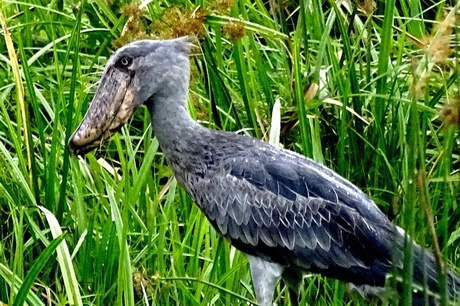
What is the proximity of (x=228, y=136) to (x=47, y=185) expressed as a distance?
60 cm

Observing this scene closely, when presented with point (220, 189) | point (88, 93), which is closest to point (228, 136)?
point (220, 189)

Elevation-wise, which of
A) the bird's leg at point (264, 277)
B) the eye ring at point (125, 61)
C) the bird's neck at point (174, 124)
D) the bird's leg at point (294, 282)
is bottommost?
the bird's leg at point (294, 282)

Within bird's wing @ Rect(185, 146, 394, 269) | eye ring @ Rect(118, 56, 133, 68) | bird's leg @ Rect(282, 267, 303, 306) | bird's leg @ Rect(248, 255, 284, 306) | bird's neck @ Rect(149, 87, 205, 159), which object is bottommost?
bird's leg @ Rect(282, 267, 303, 306)

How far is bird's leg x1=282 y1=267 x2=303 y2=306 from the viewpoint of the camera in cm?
299

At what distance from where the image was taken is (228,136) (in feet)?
9.84

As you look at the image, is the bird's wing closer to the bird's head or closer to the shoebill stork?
the shoebill stork

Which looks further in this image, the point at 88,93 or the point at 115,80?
the point at 88,93

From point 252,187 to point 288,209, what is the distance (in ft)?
0.40

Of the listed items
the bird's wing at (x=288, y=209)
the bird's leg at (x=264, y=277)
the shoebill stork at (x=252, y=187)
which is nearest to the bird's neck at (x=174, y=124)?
the shoebill stork at (x=252, y=187)

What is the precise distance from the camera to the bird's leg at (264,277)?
9.02 feet

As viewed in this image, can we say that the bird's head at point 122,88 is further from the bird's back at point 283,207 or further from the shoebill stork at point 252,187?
the bird's back at point 283,207

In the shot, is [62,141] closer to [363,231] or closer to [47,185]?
[47,185]

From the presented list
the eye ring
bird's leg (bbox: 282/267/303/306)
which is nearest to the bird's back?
bird's leg (bbox: 282/267/303/306)

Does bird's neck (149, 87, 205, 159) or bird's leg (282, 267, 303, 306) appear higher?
bird's neck (149, 87, 205, 159)
